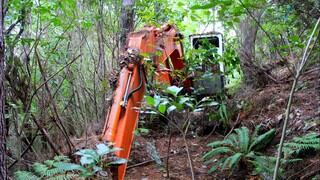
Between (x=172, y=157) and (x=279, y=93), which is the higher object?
(x=279, y=93)

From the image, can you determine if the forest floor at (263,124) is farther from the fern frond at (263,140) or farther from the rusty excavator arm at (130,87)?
the rusty excavator arm at (130,87)

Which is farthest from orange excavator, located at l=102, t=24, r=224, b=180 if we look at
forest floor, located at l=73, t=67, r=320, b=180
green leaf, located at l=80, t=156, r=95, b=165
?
forest floor, located at l=73, t=67, r=320, b=180

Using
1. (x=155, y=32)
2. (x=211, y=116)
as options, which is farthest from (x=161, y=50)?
(x=211, y=116)

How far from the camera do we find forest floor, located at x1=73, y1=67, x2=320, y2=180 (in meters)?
4.33

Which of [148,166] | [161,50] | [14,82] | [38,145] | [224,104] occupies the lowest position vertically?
[148,166]

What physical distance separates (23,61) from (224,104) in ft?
9.45

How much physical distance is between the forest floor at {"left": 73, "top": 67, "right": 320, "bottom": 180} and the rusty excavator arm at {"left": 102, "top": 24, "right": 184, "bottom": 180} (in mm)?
976

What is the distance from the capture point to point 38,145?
5027 mm

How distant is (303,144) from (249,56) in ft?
8.37

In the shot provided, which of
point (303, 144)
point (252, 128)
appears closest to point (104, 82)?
point (252, 128)

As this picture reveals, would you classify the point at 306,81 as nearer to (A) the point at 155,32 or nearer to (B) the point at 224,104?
(B) the point at 224,104

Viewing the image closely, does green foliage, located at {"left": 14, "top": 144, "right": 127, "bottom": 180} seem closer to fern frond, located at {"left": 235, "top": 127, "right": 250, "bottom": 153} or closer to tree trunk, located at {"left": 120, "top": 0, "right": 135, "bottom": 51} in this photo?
fern frond, located at {"left": 235, "top": 127, "right": 250, "bottom": 153}

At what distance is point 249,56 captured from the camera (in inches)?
242

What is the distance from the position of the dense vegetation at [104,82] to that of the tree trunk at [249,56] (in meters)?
0.02
